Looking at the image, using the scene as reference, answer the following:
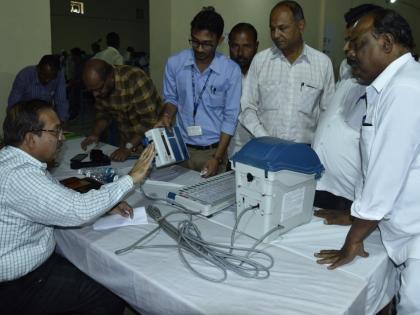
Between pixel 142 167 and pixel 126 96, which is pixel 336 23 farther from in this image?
pixel 142 167

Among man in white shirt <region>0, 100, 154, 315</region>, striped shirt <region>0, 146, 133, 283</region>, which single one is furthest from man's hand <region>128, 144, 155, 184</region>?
striped shirt <region>0, 146, 133, 283</region>

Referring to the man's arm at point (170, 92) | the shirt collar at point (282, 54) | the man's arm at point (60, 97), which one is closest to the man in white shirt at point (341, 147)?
the shirt collar at point (282, 54)

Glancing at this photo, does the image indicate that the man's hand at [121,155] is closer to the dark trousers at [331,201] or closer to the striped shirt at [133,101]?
the striped shirt at [133,101]

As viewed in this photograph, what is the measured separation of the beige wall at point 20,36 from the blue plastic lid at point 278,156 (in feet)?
10.2

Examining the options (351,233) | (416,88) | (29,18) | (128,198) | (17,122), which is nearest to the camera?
(416,88)

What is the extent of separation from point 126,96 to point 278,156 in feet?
4.92

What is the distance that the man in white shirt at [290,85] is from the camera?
7.02ft

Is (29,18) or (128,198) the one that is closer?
(128,198)

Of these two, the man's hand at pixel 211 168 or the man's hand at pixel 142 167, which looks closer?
the man's hand at pixel 142 167

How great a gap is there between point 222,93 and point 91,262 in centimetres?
136

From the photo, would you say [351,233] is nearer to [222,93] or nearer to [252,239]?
[252,239]

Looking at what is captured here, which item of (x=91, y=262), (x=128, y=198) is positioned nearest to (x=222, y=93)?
(x=128, y=198)

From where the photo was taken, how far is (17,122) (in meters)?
1.33

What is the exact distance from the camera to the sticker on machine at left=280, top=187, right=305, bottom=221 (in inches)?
53.4
